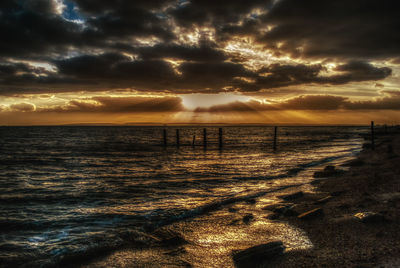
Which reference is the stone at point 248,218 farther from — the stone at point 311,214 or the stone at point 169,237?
the stone at point 169,237

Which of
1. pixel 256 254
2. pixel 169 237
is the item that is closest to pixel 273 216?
pixel 256 254

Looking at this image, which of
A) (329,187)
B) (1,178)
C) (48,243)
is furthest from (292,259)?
(1,178)

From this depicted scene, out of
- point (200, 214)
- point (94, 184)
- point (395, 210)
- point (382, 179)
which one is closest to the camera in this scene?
point (395, 210)

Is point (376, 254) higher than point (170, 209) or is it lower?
higher

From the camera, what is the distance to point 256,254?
493cm

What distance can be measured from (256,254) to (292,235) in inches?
59.0

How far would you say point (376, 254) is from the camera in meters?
4.48

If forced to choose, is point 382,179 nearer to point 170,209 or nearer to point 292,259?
point 292,259

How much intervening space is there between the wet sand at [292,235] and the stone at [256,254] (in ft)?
0.37

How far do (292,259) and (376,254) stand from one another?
57.1 inches

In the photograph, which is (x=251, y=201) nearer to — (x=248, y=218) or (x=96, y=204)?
(x=248, y=218)

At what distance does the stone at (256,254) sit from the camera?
191 inches

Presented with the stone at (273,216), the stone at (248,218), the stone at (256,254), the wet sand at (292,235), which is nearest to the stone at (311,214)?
the wet sand at (292,235)

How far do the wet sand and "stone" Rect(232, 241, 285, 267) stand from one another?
0.37 ft
